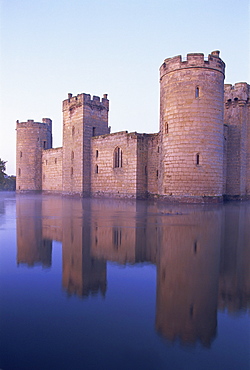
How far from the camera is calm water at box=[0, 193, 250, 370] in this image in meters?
2.29

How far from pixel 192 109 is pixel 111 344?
16591 millimetres

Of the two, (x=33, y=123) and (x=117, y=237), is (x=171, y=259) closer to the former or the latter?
(x=117, y=237)

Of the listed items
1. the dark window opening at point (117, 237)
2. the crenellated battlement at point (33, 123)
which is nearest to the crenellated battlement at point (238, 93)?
the dark window opening at point (117, 237)

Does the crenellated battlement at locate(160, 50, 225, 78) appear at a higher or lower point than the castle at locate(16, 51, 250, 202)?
higher

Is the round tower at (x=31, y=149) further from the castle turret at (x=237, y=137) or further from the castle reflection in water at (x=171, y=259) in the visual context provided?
the castle reflection in water at (x=171, y=259)

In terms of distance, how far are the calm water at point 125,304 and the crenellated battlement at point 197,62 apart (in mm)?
14053

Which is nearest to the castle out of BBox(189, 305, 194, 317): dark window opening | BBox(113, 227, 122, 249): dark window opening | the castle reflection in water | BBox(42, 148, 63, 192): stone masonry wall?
BBox(42, 148, 63, 192): stone masonry wall

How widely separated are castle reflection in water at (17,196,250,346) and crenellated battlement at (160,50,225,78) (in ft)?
39.3

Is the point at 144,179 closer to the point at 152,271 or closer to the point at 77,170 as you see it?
the point at 77,170

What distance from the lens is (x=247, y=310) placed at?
10.3 ft

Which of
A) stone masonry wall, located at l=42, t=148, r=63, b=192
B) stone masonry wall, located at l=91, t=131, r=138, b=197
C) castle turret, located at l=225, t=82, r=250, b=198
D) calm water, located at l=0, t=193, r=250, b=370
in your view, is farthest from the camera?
stone masonry wall, located at l=42, t=148, r=63, b=192

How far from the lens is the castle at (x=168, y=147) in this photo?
57.1 ft

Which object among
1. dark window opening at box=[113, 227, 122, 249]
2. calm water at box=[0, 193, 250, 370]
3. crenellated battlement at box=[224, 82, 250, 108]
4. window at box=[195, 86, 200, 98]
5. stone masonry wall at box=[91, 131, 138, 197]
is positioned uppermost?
crenellated battlement at box=[224, 82, 250, 108]

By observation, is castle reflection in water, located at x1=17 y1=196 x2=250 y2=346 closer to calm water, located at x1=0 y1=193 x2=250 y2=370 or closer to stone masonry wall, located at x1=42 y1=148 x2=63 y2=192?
calm water, located at x1=0 y1=193 x2=250 y2=370
